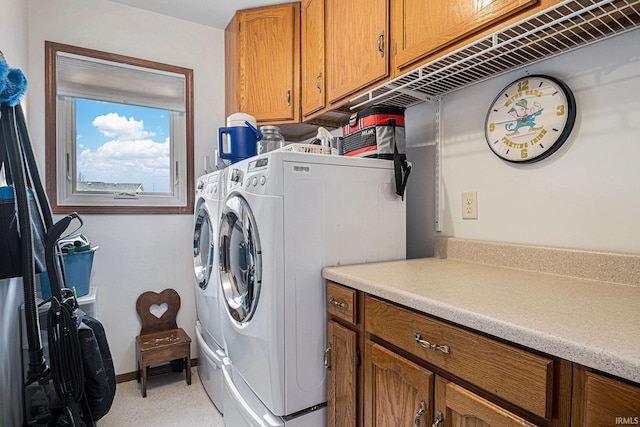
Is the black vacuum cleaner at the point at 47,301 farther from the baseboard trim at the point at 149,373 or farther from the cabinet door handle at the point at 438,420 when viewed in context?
the cabinet door handle at the point at 438,420

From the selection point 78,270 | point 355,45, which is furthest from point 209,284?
point 355,45

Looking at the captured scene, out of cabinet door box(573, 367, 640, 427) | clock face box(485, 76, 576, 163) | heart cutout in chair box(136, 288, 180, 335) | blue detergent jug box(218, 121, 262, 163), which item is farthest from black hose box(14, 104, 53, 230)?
clock face box(485, 76, 576, 163)

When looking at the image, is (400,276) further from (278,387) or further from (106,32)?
(106,32)

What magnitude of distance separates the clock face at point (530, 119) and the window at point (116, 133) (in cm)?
216

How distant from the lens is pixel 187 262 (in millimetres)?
2586

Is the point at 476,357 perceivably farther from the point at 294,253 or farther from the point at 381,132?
the point at 381,132

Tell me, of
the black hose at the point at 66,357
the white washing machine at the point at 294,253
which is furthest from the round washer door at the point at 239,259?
the black hose at the point at 66,357

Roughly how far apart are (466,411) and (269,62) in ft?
7.29

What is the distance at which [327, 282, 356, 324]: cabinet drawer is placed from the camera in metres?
1.17

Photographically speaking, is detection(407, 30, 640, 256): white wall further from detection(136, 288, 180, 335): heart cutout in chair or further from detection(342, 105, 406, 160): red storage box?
detection(136, 288, 180, 335): heart cutout in chair

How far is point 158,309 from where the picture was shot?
2.48 metres

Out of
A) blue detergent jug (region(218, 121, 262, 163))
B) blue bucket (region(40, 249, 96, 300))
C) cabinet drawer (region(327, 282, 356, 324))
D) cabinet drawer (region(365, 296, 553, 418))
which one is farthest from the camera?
blue detergent jug (region(218, 121, 262, 163))

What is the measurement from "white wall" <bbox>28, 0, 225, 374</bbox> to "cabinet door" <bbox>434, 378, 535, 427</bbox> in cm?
222

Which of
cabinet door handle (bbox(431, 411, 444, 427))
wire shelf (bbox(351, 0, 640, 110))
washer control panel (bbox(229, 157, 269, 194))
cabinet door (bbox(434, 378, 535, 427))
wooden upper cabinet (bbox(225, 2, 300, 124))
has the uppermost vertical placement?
wooden upper cabinet (bbox(225, 2, 300, 124))
